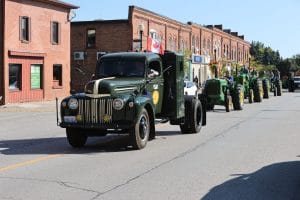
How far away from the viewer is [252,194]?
26.5ft

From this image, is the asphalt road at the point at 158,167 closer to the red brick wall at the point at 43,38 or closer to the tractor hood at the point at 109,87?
the tractor hood at the point at 109,87

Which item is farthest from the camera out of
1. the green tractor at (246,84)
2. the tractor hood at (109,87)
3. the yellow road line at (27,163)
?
the green tractor at (246,84)

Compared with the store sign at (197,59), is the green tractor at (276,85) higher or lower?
lower

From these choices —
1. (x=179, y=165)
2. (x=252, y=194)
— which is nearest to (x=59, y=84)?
(x=179, y=165)

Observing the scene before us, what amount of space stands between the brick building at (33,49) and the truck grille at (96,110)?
21.3m

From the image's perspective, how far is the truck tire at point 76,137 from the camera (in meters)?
13.3

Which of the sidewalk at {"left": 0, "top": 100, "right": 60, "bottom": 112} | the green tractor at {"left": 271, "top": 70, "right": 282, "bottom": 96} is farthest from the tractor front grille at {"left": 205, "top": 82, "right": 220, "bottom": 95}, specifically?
the green tractor at {"left": 271, "top": 70, "right": 282, "bottom": 96}

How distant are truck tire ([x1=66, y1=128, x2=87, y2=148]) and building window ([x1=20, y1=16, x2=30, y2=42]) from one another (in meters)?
22.5

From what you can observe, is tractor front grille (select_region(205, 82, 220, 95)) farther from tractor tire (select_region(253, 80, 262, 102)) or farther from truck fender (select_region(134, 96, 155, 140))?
truck fender (select_region(134, 96, 155, 140))

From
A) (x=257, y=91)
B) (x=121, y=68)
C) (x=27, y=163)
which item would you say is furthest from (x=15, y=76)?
(x=27, y=163)

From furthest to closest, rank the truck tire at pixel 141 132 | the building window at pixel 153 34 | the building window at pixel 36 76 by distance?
1. the building window at pixel 153 34
2. the building window at pixel 36 76
3. the truck tire at pixel 141 132

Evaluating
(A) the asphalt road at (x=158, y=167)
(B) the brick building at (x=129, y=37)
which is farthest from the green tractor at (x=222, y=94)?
(B) the brick building at (x=129, y=37)

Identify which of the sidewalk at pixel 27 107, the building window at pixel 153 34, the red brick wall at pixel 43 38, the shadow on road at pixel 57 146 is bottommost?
the shadow on road at pixel 57 146

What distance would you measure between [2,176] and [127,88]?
14.4 ft
